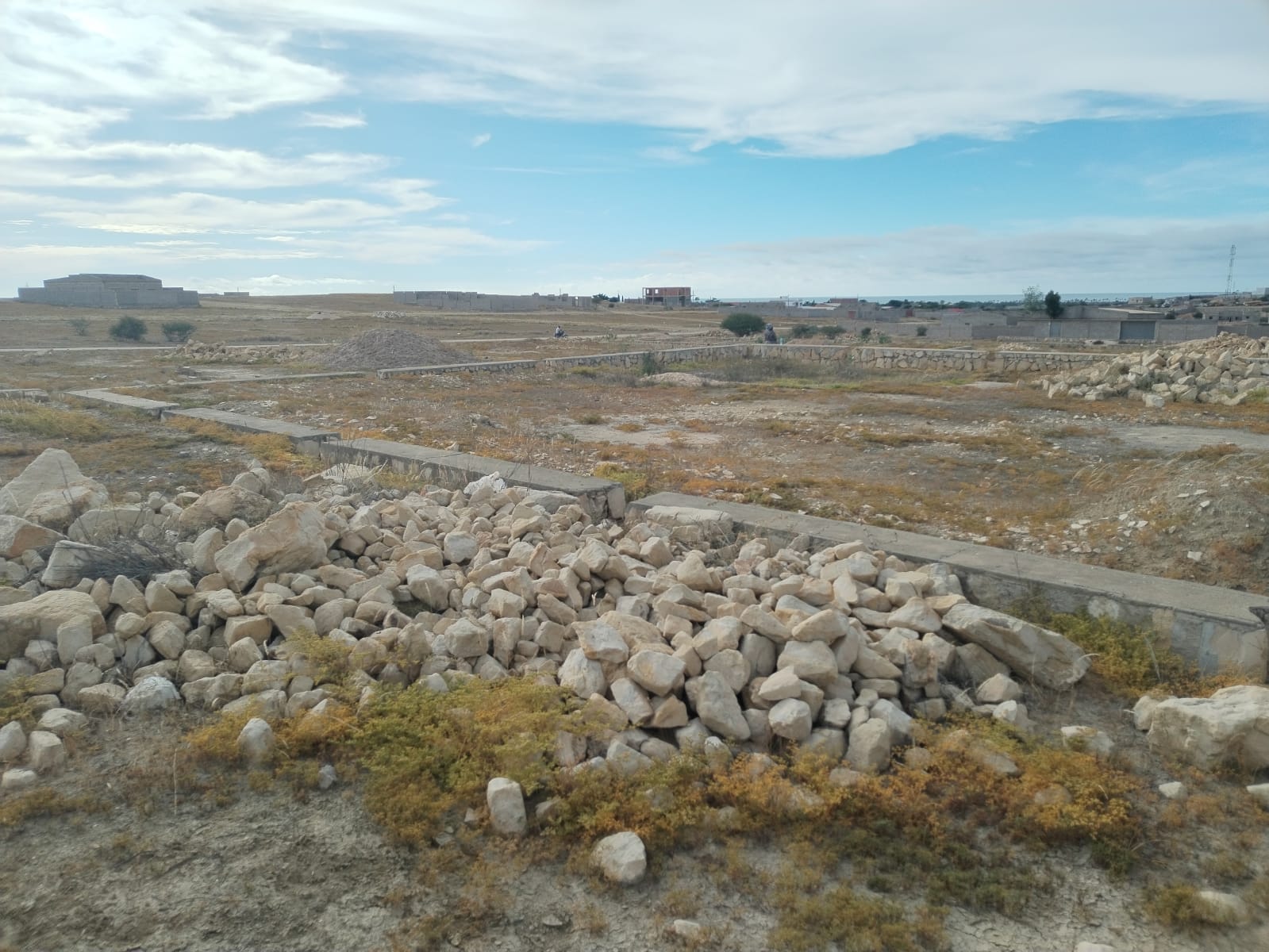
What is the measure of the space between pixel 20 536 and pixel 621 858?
410 cm

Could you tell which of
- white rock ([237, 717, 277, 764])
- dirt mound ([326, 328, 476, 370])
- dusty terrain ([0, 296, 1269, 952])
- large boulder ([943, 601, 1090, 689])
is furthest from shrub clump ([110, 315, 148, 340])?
large boulder ([943, 601, 1090, 689])

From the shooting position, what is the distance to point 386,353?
2177 centimetres

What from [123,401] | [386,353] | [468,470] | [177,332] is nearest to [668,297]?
[177,332]

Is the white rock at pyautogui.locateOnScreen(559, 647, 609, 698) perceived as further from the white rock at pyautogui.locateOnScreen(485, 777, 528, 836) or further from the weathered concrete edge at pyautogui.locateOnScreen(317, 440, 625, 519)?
the weathered concrete edge at pyautogui.locateOnScreen(317, 440, 625, 519)

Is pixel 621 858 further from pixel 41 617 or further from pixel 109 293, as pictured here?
pixel 109 293

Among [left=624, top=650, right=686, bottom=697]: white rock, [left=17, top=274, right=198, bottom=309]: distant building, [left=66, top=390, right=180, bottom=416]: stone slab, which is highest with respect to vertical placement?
[left=17, top=274, right=198, bottom=309]: distant building

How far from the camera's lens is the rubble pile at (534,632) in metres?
3.54

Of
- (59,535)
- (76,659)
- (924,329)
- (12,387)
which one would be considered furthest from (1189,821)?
(924,329)

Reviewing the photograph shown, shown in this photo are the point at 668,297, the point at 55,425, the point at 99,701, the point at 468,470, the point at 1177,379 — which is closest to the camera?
the point at 99,701

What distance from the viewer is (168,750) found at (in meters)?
3.44

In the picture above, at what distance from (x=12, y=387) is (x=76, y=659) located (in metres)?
14.5

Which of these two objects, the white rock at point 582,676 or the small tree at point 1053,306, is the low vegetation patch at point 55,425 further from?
the small tree at point 1053,306

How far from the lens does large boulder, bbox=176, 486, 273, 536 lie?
17.8 ft

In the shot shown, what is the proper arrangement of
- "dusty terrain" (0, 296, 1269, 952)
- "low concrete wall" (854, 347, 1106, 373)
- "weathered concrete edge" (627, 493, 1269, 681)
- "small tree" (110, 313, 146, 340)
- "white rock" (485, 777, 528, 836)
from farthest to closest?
"small tree" (110, 313, 146, 340)
"low concrete wall" (854, 347, 1106, 373)
"weathered concrete edge" (627, 493, 1269, 681)
"white rock" (485, 777, 528, 836)
"dusty terrain" (0, 296, 1269, 952)
